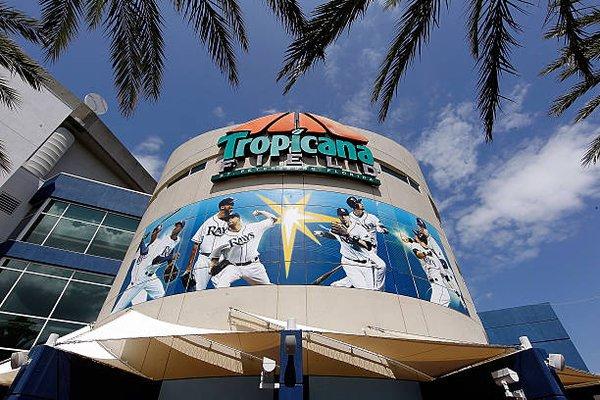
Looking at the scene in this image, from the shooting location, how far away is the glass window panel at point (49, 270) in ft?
54.7

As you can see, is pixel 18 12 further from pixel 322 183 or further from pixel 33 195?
pixel 33 195

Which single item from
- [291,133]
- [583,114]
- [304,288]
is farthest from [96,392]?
[583,114]

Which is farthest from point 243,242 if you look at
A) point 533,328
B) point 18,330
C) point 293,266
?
point 533,328

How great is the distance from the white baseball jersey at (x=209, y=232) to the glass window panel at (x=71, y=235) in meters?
10.4

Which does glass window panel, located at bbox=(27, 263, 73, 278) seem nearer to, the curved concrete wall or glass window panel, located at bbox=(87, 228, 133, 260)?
glass window panel, located at bbox=(87, 228, 133, 260)

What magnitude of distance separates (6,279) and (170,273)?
10.2m

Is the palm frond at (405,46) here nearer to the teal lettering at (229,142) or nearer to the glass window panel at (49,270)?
the teal lettering at (229,142)

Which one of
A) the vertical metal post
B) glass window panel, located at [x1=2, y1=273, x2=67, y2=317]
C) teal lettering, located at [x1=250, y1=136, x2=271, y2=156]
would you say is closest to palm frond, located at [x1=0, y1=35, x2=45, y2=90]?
teal lettering, located at [x1=250, y1=136, x2=271, y2=156]

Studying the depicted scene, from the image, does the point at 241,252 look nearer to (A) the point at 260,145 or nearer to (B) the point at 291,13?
(A) the point at 260,145

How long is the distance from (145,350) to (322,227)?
592 cm

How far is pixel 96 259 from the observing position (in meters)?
18.0

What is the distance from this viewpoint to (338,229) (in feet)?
38.2

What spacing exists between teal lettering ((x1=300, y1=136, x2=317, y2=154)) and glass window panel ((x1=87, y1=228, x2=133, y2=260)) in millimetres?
11922

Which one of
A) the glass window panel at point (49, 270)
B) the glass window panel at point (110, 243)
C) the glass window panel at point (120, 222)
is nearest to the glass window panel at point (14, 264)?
the glass window panel at point (49, 270)
